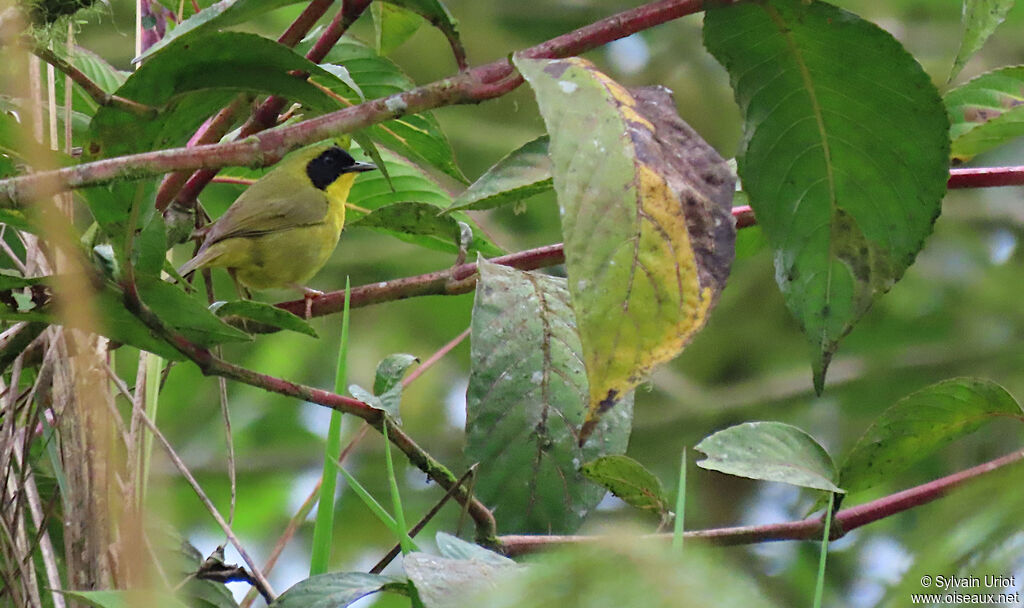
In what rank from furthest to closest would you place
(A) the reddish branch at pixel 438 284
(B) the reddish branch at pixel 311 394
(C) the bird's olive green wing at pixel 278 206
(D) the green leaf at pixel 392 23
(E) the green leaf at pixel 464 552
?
(C) the bird's olive green wing at pixel 278 206 → (D) the green leaf at pixel 392 23 → (A) the reddish branch at pixel 438 284 → (B) the reddish branch at pixel 311 394 → (E) the green leaf at pixel 464 552

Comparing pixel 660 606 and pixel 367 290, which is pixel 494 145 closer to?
pixel 367 290

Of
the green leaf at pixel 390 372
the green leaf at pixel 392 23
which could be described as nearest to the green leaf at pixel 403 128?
the green leaf at pixel 392 23

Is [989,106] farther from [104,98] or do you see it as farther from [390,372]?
[104,98]

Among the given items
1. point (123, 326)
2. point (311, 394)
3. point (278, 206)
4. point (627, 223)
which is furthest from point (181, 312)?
point (278, 206)

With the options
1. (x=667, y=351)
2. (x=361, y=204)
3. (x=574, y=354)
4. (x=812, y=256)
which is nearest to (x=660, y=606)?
(x=667, y=351)

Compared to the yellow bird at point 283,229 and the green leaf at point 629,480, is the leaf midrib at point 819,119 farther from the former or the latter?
the yellow bird at point 283,229

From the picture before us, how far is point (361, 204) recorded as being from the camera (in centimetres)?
221

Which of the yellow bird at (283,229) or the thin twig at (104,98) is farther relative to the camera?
the yellow bird at (283,229)

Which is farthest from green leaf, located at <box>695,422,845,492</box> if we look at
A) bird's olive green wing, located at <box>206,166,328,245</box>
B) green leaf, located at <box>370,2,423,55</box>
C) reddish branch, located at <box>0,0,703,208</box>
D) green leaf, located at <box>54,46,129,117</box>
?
bird's olive green wing, located at <box>206,166,328,245</box>

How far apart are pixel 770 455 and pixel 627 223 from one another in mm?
513

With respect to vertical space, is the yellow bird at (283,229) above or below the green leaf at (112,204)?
below

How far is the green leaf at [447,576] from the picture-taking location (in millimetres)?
982

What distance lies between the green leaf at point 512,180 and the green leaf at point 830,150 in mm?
290

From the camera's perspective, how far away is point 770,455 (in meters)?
1.35
